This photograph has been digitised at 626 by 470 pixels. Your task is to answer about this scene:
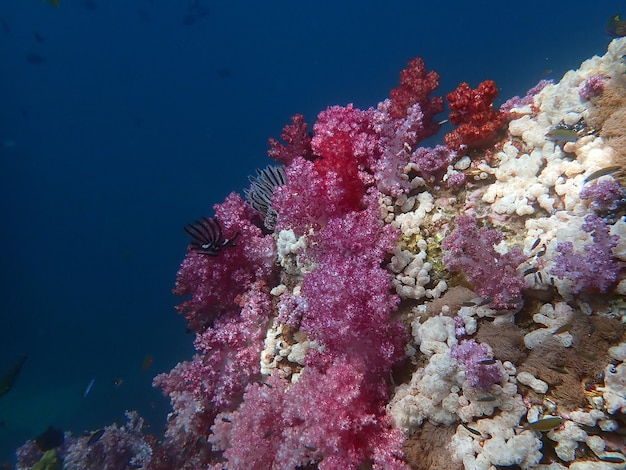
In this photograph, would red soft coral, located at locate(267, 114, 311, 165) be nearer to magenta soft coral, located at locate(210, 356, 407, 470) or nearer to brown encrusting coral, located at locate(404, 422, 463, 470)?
magenta soft coral, located at locate(210, 356, 407, 470)

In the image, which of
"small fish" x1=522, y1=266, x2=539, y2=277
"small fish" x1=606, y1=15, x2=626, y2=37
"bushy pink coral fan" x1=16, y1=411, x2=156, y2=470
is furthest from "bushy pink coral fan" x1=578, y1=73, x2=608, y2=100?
"bushy pink coral fan" x1=16, y1=411, x2=156, y2=470

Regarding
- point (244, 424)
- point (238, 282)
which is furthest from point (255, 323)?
point (244, 424)

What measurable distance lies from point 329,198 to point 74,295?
4490 cm

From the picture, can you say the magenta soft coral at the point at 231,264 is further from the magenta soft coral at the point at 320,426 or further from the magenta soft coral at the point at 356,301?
the magenta soft coral at the point at 320,426

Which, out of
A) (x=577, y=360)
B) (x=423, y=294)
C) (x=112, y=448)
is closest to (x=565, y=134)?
(x=423, y=294)

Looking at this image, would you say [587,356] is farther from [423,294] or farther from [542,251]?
[423,294]

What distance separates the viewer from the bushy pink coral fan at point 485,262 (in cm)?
338

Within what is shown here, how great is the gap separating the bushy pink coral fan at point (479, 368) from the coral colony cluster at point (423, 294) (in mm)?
17

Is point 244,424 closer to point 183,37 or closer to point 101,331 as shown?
point 101,331

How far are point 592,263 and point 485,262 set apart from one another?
2.63 ft

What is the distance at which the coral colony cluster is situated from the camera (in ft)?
9.82

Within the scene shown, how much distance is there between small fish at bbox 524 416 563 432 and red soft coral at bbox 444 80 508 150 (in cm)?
312

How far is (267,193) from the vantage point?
5.44 metres

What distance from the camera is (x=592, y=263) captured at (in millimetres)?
2980
